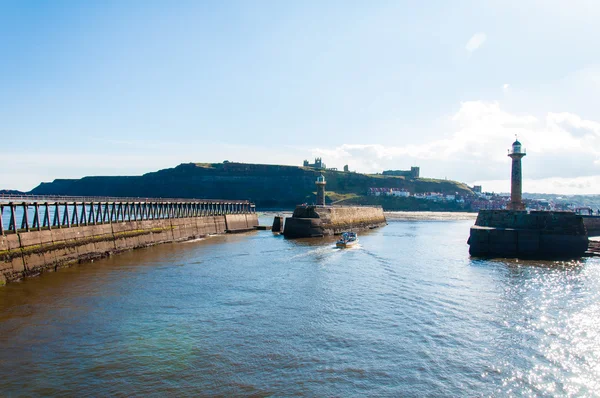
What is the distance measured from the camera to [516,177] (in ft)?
202

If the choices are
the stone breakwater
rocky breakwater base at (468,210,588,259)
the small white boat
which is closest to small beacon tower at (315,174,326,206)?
the stone breakwater

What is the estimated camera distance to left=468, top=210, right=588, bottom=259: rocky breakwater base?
4756 cm

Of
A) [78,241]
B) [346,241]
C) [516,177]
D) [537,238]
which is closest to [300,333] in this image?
[78,241]

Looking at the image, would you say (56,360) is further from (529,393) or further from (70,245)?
(70,245)

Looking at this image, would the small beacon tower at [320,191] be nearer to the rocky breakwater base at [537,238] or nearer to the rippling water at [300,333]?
the rocky breakwater base at [537,238]

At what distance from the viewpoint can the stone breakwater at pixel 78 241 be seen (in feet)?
108

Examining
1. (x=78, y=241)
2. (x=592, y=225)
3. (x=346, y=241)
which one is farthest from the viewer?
(x=592, y=225)

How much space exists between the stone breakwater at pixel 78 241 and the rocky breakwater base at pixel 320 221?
15.7m

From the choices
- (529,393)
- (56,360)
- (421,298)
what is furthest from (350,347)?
(56,360)

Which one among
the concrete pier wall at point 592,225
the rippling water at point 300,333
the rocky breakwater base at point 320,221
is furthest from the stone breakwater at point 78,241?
the concrete pier wall at point 592,225

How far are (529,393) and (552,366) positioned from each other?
3270mm

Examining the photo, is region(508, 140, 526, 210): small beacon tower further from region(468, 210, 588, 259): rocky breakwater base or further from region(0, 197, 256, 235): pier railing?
region(0, 197, 256, 235): pier railing

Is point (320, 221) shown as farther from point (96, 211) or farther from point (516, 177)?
point (96, 211)

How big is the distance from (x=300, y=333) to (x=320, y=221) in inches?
2112
